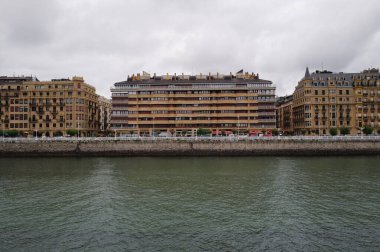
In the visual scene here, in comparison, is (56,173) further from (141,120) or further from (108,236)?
(141,120)

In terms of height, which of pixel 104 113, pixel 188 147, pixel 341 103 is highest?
pixel 104 113

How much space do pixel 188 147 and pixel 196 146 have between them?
2.28 meters

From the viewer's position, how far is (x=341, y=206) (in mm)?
30125

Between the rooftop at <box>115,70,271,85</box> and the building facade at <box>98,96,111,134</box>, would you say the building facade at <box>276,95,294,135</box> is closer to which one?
the rooftop at <box>115,70,271,85</box>

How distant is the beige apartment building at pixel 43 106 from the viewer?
11781 cm

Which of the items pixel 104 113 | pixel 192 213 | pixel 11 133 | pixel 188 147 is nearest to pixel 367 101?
pixel 188 147

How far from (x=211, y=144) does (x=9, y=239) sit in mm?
63955

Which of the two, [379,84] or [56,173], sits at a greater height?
[379,84]

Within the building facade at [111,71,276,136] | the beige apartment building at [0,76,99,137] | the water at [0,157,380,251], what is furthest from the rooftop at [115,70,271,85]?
the water at [0,157,380,251]

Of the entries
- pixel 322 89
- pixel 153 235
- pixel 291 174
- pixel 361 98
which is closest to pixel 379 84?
pixel 361 98

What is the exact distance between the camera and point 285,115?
156m

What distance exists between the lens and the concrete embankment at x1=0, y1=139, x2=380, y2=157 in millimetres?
81688

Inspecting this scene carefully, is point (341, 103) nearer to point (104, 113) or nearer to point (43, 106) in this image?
point (104, 113)

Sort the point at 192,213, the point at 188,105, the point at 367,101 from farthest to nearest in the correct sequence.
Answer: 1. the point at 188,105
2. the point at 367,101
3. the point at 192,213
